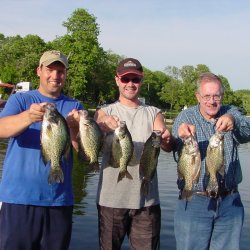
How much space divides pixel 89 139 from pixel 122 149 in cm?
41

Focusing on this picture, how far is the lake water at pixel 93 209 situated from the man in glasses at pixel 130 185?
4234 millimetres

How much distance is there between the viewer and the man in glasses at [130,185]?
5762mm

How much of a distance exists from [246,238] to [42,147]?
7267 millimetres

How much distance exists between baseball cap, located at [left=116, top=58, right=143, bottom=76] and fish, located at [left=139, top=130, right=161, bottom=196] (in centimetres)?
80

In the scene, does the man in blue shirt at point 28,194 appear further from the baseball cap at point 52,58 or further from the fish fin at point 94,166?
the fish fin at point 94,166

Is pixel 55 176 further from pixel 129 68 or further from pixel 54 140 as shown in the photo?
pixel 129 68

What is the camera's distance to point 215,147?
548 cm

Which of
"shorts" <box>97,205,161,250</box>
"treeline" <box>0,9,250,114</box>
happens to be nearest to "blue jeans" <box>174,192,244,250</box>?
"shorts" <box>97,205,161,250</box>

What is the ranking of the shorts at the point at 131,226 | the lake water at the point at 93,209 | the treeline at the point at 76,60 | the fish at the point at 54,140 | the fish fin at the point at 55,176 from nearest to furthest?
the fish at the point at 54,140 < the fish fin at the point at 55,176 < the shorts at the point at 131,226 < the lake water at the point at 93,209 < the treeline at the point at 76,60

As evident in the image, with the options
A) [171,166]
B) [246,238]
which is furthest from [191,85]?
[246,238]

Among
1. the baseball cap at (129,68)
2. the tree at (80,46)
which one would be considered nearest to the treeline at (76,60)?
the tree at (80,46)

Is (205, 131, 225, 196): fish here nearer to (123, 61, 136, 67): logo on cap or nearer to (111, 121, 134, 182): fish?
(111, 121, 134, 182): fish

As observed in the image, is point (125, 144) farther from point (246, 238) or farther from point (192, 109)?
point (246, 238)

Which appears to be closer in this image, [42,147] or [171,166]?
[42,147]
